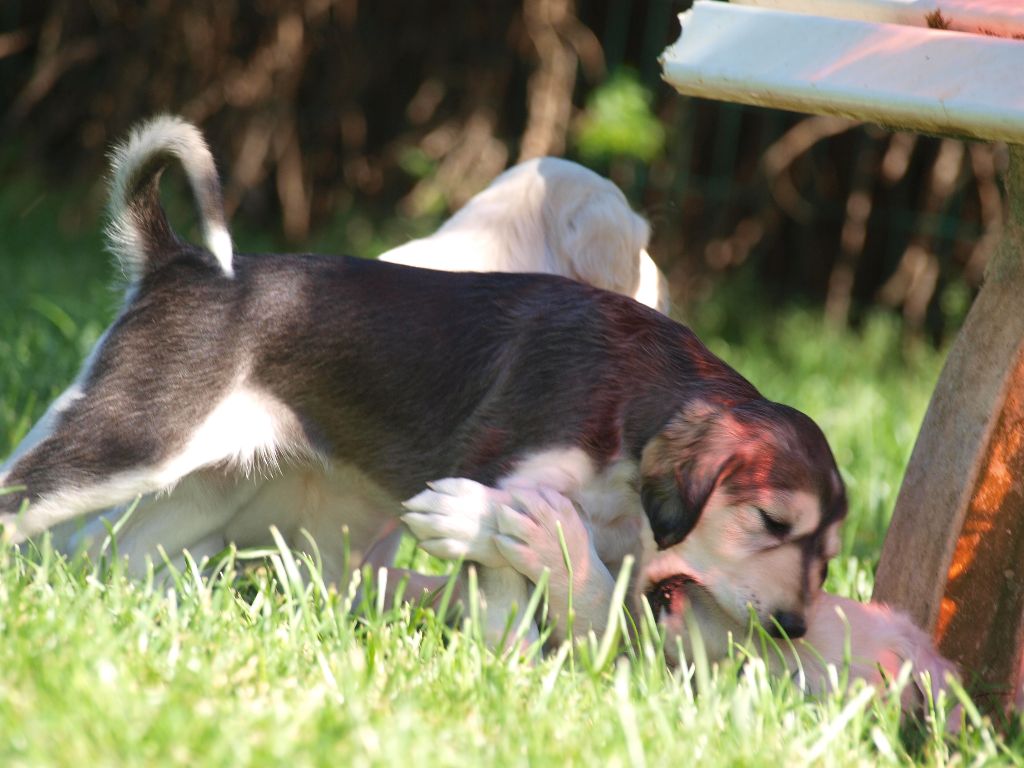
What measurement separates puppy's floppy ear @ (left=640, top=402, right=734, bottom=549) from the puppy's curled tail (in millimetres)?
974

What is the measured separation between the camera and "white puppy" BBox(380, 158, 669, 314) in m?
3.77

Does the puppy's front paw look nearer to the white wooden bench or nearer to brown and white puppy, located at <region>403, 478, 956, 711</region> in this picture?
brown and white puppy, located at <region>403, 478, 956, 711</region>

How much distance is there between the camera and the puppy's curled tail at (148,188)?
302 cm

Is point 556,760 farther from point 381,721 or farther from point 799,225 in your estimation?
point 799,225

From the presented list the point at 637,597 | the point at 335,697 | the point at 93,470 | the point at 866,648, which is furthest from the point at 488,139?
the point at 335,697

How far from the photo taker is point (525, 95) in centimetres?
814

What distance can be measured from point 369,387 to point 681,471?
730mm

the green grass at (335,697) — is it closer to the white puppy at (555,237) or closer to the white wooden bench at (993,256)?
the white wooden bench at (993,256)

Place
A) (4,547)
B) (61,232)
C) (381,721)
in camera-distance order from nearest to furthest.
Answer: (381,721) → (4,547) → (61,232)

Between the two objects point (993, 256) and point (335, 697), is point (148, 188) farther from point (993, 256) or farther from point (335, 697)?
point (993, 256)

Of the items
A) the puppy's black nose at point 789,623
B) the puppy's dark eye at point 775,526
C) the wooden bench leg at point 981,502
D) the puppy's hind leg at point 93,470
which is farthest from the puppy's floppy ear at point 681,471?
the puppy's hind leg at point 93,470

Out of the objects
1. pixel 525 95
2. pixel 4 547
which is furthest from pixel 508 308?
pixel 525 95

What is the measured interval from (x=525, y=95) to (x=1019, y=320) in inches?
215

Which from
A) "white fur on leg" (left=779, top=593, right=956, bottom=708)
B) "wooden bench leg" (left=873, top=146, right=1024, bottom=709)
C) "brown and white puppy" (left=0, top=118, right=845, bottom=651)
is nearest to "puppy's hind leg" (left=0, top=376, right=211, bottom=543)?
"brown and white puppy" (left=0, top=118, right=845, bottom=651)
